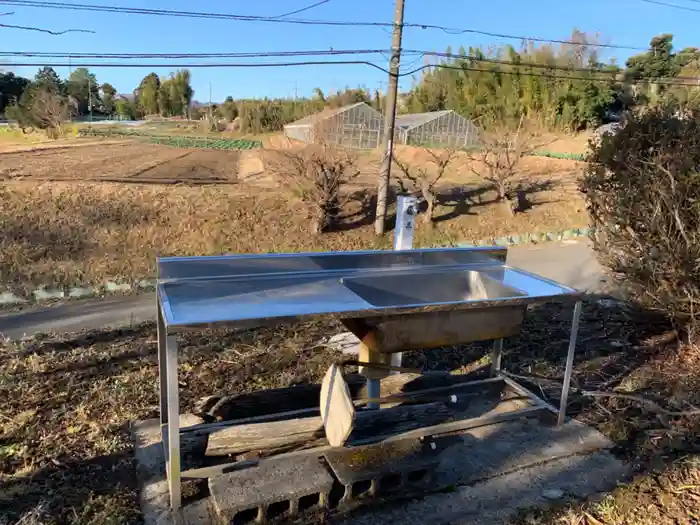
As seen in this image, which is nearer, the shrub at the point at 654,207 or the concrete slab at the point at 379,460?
the concrete slab at the point at 379,460

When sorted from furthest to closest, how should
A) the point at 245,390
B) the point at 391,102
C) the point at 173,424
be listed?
1. the point at 391,102
2. the point at 245,390
3. the point at 173,424

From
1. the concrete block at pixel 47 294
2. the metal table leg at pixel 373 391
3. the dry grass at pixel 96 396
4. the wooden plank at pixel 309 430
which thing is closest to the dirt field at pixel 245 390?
the dry grass at pixel 96 396

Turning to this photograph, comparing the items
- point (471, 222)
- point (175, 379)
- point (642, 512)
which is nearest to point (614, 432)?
point (642, 512)

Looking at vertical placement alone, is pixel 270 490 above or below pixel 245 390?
above

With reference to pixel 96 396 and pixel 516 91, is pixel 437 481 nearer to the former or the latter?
pixel 96 396

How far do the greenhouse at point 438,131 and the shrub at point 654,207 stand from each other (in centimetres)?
2424

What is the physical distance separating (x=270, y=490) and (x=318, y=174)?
10.1 m

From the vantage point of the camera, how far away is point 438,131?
29844 mm

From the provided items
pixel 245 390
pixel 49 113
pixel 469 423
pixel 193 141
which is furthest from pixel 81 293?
pixel 193 141

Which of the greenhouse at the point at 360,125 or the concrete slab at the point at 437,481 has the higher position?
the greenhouse at the point at 360,125

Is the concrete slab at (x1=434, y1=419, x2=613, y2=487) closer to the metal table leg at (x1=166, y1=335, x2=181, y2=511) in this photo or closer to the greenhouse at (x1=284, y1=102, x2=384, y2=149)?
the metal table leg at (x1=166, y1=335, x2=181, y2=511)

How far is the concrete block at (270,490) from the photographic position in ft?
8.43

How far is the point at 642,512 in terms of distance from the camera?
278cm

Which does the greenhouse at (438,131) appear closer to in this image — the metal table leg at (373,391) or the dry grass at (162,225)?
the dry grass at (162,225)
